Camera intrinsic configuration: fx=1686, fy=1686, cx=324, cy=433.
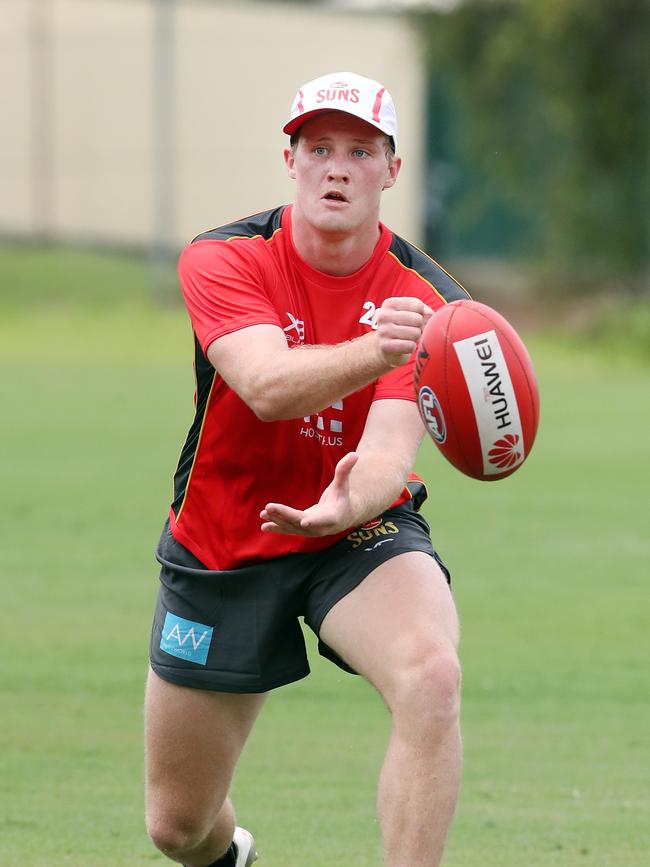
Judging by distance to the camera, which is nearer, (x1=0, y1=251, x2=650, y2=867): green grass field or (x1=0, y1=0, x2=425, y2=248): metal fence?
(x1=0, y1=251, x2=650, y2=867): green grass field

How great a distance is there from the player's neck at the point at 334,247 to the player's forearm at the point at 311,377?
561 millimetres

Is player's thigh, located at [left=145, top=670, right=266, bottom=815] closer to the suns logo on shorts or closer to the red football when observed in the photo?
the suns logo on shorts

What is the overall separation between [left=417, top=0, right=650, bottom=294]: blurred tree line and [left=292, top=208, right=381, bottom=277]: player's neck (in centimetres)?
2551

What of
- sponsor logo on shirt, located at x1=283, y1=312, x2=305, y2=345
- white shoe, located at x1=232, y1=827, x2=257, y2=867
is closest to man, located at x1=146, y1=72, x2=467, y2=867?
sponsor logo on shirt, located at x1=283, y1=312, x2=305, y2=345

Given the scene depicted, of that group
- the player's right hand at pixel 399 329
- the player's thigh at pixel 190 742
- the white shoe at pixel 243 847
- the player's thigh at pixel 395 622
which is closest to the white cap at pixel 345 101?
the player's right hand at pixel 399 329

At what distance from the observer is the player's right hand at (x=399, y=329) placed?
14.8 ft

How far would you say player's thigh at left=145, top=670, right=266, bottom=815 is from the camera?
17.0 ft

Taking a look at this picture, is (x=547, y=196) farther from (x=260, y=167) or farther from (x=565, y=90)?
(x=260, y=167)

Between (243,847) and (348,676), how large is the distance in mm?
3133

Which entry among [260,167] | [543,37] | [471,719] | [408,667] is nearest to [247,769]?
[471,719]

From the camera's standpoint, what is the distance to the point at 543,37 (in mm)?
30297

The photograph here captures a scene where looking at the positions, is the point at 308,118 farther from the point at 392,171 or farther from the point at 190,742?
the point at 190,742

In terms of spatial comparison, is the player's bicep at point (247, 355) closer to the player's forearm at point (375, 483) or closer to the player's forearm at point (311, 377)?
the player's forearm at point (311, 377)

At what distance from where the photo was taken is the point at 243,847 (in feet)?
18.5
